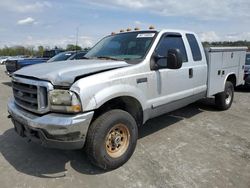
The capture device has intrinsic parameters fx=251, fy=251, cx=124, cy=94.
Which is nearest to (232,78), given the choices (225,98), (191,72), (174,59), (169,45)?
(225,98)

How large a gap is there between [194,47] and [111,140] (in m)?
2.82

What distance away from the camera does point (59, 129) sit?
9.61 ft

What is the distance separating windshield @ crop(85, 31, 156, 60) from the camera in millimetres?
4164

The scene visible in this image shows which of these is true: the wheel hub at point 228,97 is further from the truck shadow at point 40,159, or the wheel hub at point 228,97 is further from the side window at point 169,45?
the truck shadow at point 40,159

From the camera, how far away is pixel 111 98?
3314mm

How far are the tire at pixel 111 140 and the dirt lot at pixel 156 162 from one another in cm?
18

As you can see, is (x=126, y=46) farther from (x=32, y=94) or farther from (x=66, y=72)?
(x=32, y=94)

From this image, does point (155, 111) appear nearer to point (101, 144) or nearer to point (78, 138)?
point (101, 144)

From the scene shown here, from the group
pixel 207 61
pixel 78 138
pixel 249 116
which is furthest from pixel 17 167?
pixel 249 116

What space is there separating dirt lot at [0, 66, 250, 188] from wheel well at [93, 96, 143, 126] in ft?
2.04

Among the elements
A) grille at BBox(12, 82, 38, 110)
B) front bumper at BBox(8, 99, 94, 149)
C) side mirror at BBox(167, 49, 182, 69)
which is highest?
side mirror at BBox(167, 49, 182, 69)

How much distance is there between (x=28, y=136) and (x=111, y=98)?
1.19 meters

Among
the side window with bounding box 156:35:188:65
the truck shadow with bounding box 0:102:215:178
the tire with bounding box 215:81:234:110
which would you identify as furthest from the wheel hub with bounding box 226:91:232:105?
the truck shadow with bounding box 0:102:215:178

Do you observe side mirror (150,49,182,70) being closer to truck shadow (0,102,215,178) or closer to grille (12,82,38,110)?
truck shadow (0,102,215,178)
